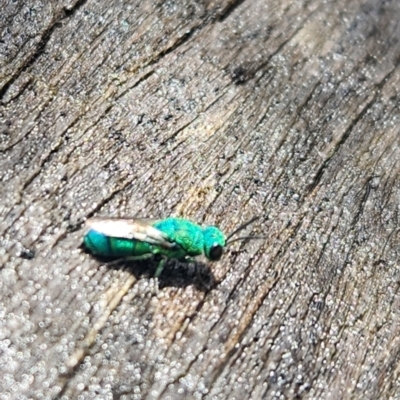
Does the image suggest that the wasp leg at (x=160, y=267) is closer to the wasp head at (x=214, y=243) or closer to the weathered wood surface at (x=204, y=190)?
the weathered wood surface at (x=204, y=190)

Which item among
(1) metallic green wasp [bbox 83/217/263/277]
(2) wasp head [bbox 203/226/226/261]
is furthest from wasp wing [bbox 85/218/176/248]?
(2) wasp head [bbox 203/226/226/261]

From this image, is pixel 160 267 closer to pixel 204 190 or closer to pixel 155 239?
pixel 155 239

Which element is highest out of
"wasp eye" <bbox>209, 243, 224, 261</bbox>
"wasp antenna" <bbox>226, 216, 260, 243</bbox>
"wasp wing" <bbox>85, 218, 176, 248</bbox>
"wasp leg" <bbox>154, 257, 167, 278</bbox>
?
"wasp wing" <bbox>85, 218, 176, 248</bbox>

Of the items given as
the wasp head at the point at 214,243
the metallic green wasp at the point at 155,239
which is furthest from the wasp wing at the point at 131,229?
the wasp head at the point at 214,243

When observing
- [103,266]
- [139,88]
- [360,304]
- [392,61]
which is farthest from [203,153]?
[392,61]

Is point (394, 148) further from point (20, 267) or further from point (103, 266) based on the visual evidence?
point (20, 267)

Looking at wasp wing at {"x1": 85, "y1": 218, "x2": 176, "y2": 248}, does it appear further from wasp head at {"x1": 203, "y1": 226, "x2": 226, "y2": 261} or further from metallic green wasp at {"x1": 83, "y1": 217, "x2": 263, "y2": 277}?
wasp head at {"x1": 203, "y1": 226, "x2": 226, "y2": 261}

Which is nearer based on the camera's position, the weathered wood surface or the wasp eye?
the weathered wood surface

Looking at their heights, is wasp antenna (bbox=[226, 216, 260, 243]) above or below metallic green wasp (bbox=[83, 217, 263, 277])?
below
